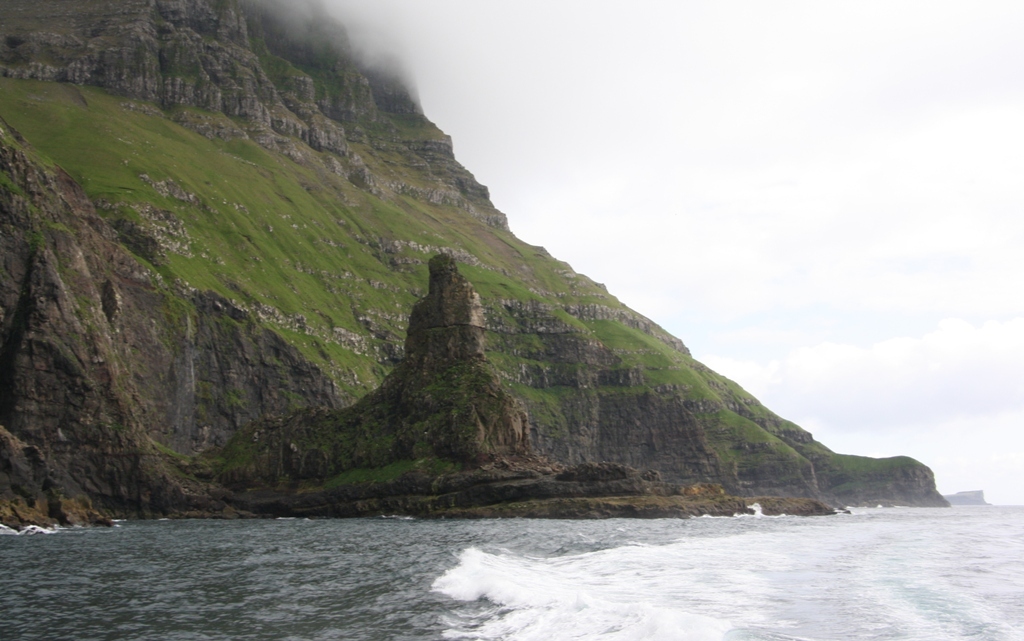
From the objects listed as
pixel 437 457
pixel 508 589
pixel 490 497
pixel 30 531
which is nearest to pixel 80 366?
pixel 30 531

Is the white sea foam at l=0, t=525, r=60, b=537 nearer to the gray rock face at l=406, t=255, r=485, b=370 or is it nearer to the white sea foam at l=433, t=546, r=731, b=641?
the white sea foam at l=433, t=546, r=731, b=641

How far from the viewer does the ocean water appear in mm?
25984

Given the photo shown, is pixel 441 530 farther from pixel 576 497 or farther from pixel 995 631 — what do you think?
pixel 995 631

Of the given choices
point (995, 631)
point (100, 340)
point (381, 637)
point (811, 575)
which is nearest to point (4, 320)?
point (100, 340)

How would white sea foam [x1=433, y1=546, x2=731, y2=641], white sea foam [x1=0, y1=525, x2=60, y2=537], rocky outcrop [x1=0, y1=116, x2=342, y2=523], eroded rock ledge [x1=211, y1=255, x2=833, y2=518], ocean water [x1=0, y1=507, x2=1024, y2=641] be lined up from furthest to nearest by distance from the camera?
eroded rock ledge [x1=211, y1=255, x2=833, y2=518] → rocky outcrop [x1=0, y1=116, x2=342, y2=523] → white sea foam [x1=0, y1=525, x2=60, y2=537] → ocean water [x1=0, y1=507, x2=1024, y2=641] → white sea foam [x1=433, y1=546, x2=731, y2=641]

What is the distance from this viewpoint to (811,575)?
39.2m

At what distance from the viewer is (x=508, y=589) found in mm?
33312

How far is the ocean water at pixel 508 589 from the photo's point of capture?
26.0m

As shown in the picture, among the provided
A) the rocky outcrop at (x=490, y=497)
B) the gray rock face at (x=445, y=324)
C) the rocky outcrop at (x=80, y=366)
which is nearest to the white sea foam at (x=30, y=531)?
the rocky outcrop at (x=80, y=366)

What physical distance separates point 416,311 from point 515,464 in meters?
35.2

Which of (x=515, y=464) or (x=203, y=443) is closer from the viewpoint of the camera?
(x=515, y=464)

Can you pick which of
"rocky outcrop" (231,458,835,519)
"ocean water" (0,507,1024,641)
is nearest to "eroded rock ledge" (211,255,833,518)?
"rocky outcrop" (231,458,835,519)

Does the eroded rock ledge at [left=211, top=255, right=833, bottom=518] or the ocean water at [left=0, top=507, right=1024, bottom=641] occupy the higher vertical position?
the eroded rock ledge at [left=211, top=255, right=833, bottom=518]

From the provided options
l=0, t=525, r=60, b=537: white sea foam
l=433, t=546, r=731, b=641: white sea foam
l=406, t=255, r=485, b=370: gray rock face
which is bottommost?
l=433, t=546, r=731, b=641: white sea foam
